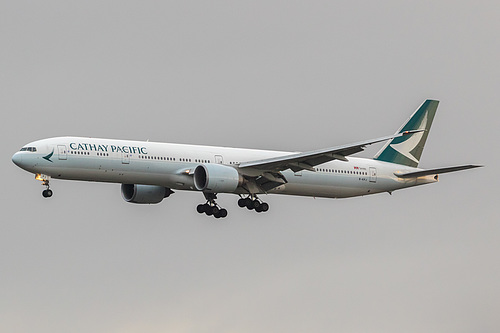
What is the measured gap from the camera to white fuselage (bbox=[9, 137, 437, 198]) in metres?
65.2

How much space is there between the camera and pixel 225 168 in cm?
6838

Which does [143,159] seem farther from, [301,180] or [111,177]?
[301,180]

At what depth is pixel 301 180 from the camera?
72.4 metres

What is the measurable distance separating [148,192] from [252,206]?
690 centimetres

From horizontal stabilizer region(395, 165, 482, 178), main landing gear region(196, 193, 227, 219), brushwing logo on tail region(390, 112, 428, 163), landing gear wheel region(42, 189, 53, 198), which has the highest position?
brushwing logo on tail region(390, 112, 428, 163)

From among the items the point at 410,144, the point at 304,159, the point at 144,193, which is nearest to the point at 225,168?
the point at 304,159

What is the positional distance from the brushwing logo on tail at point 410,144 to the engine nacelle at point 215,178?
47.3 feet

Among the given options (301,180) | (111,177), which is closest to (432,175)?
(301,180)

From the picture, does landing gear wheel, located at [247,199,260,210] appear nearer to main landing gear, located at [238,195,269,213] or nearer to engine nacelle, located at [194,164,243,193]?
main landing gear, located at [238,195,269,213]

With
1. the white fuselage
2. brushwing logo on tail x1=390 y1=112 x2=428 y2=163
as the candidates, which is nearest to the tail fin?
brushwing logo on tail x1=390 y1=112 x2=428 y2=163

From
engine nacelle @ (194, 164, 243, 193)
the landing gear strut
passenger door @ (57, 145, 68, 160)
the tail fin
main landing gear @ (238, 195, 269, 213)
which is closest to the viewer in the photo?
passenger door @ (57, 145, 68, 160)

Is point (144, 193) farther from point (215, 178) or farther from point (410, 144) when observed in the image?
point (410, 144)

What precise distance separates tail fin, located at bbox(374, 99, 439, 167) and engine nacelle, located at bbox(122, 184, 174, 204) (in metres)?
15.1

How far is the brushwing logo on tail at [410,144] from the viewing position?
255 ft
